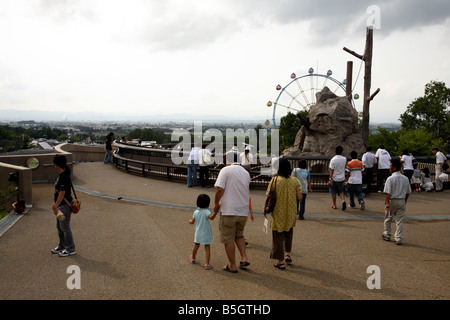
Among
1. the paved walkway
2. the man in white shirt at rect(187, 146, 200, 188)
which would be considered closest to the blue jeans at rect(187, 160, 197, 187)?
the man in white shirt at rect(187, 146, 200, 188)

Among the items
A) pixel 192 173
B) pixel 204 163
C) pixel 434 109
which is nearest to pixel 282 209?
pixel 204 163

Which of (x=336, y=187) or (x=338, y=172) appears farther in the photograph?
(x=336, y=187)

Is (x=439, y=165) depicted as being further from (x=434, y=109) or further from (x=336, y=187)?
(x=434, y=109)

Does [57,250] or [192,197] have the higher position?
[192,197]

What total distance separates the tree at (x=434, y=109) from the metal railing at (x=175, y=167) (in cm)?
4819

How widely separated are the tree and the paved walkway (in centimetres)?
5498

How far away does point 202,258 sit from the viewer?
5812 millimetres

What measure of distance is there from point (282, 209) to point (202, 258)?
1.61 metres

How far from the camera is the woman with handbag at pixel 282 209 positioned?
537 cm

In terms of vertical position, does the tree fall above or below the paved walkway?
above

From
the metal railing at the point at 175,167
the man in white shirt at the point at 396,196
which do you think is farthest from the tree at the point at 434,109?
the man in white shirt at the point at 396,196

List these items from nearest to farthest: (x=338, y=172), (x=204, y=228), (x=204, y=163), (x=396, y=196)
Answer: (x=204, y=228)
(x=396, y=196)
(x=338, y=172)
(x=204, y=163)

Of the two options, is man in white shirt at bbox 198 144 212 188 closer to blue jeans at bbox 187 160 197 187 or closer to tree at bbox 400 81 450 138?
blue jeans at bbox 187 160 197 187

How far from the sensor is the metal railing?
1245 centimetres
